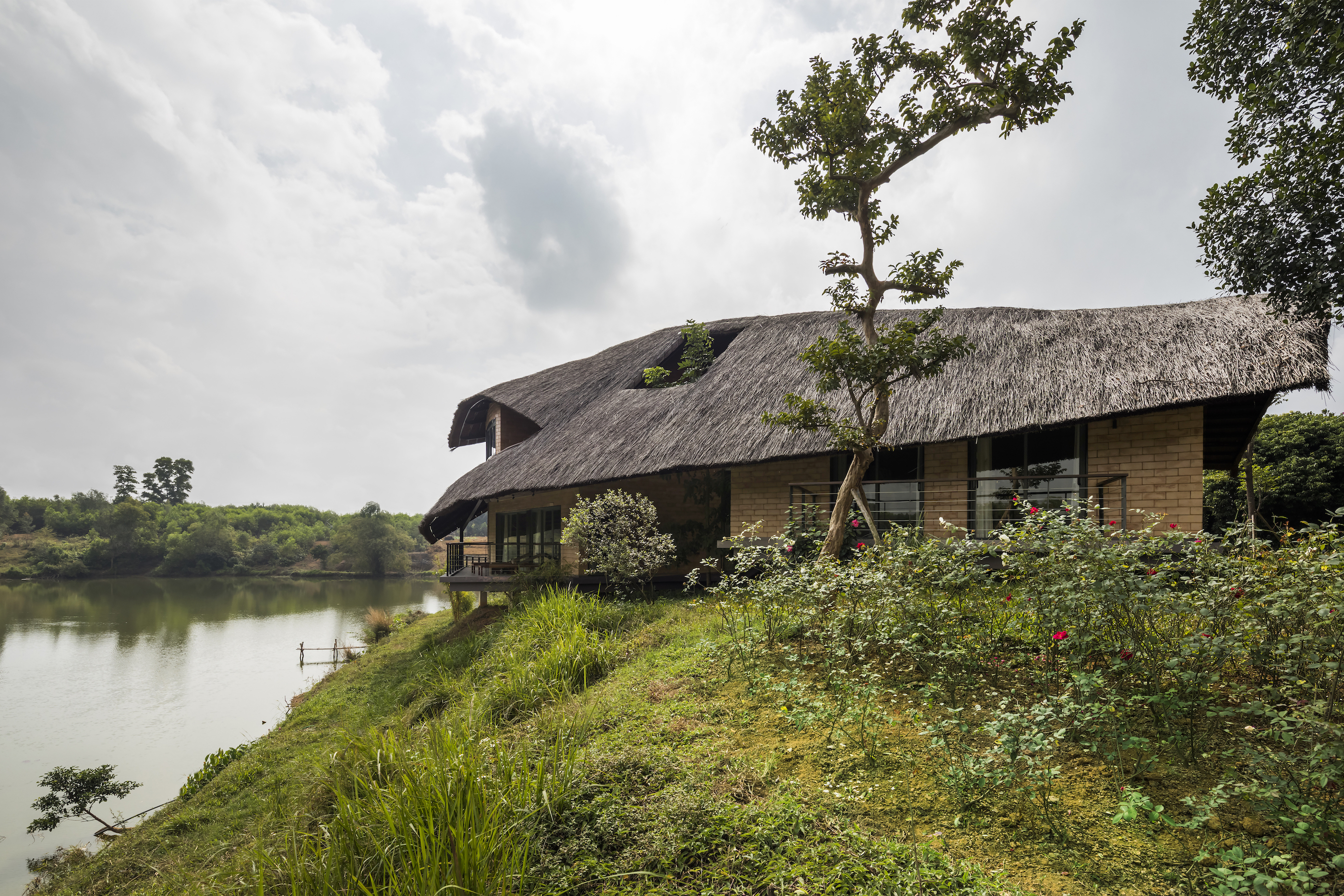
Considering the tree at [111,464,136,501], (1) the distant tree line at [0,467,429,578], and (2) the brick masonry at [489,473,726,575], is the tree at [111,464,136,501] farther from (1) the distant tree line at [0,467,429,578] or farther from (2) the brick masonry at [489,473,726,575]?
(2) the brick masonry at [489,473,726,575]

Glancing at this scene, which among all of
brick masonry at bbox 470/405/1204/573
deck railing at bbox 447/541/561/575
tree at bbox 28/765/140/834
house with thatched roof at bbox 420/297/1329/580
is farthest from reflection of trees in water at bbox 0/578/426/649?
brick masonry at bbox 470/405/1204/573

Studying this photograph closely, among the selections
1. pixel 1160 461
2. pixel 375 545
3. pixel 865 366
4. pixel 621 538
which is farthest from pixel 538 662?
pixel 375 545

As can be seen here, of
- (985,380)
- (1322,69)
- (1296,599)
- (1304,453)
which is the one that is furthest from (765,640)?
(1304,453)

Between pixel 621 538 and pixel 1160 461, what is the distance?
7737mm

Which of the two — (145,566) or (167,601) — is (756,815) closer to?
(167,601)

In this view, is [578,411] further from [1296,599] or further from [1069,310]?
[1296,599]

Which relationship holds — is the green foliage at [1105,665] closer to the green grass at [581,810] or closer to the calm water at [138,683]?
the green grass at [581,810]

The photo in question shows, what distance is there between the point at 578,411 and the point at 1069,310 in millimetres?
10432

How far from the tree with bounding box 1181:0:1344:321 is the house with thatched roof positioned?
0.70 meters

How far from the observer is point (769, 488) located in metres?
11.0

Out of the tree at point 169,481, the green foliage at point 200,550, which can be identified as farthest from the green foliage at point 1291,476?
the tree at point 169,481

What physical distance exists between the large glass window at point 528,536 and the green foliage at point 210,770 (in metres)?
6.26

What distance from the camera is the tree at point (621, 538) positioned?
33.9 feet

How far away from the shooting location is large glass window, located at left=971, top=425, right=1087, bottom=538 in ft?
29.4
